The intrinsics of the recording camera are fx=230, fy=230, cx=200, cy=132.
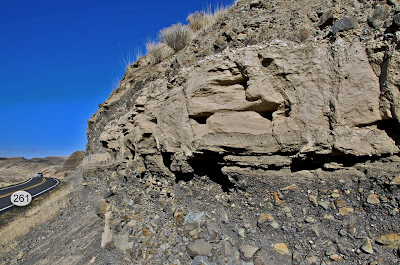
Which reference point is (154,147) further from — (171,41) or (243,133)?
(171,41)

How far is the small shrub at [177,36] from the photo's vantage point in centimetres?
793

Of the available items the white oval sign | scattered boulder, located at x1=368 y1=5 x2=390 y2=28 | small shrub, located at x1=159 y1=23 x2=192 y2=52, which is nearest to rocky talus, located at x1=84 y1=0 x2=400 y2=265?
scattered boulder, located at x1=368 y1=5 x2=390 y2=28

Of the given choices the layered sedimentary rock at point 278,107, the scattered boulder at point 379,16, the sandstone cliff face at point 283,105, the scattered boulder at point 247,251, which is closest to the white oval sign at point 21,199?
the sandstone cliff face at point 283,105

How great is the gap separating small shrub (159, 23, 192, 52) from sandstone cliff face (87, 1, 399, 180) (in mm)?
3289

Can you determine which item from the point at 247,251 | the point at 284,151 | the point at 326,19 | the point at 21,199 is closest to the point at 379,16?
the point at 326,19

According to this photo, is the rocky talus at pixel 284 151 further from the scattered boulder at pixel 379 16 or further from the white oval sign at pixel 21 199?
the white oval sign at pixel 21 199

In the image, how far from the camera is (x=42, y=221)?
841cm

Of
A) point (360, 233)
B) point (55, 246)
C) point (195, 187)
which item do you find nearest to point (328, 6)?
point (360, 233)

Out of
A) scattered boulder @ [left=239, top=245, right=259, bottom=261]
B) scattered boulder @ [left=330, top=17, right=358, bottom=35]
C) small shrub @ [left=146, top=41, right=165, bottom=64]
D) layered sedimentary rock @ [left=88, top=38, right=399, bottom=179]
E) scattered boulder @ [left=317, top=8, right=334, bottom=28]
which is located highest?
small shrub @ [left=146, top=41, right=165, bottom=64]

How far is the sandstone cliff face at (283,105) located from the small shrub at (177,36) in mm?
3289

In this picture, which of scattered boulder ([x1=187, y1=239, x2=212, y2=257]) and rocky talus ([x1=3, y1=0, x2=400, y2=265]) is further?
scattered boulder ([x1=187, y1=239, x2=212, y2=257])

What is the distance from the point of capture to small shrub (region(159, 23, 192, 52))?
7930mm

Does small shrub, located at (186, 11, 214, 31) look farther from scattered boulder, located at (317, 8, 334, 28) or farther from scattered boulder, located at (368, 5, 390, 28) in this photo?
scattered boulder, located at (368, 5, 390, 28)

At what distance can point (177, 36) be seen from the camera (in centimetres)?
795
